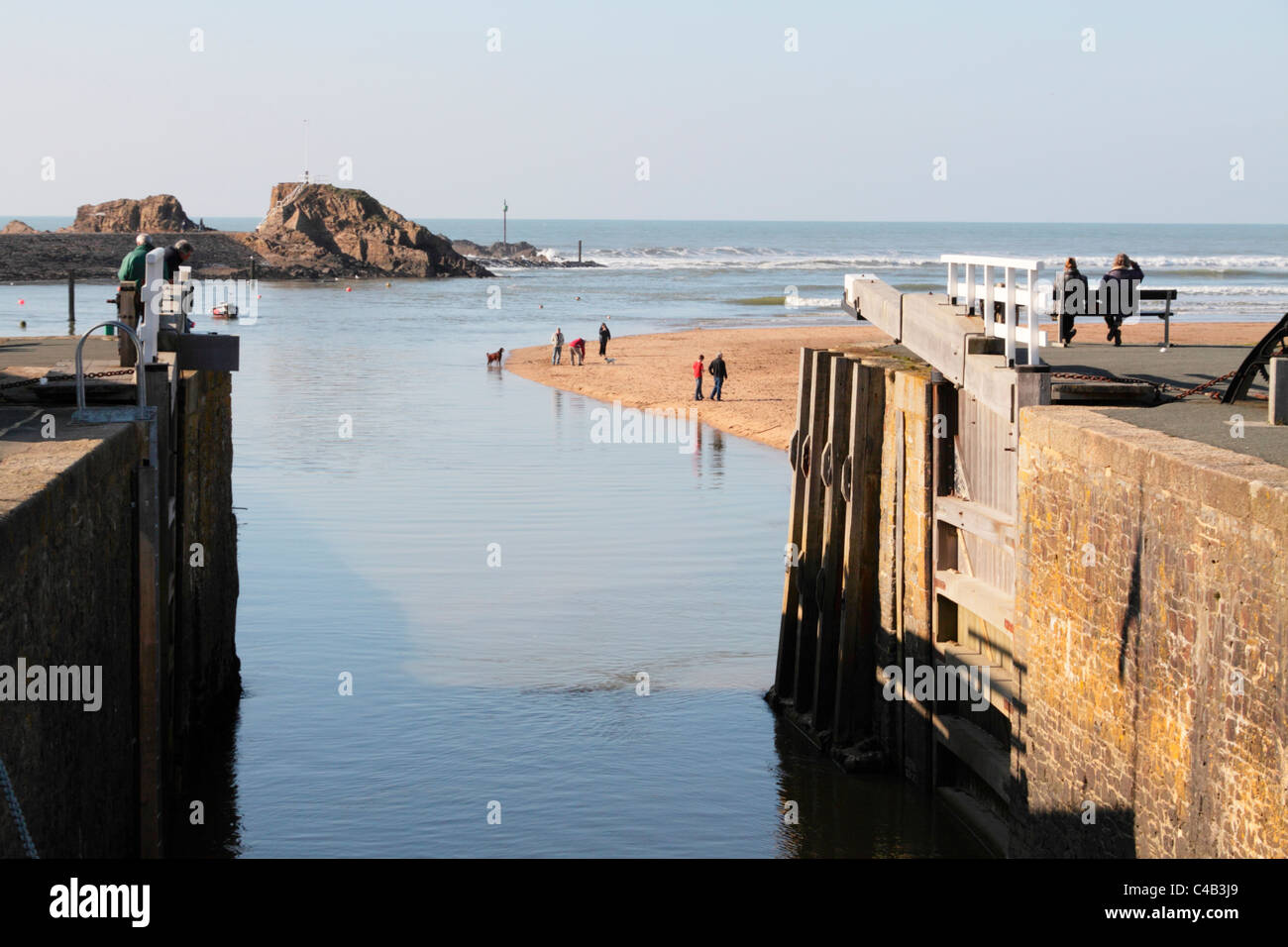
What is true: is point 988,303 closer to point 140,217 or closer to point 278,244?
point 278,244

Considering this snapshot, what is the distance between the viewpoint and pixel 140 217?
150 meters

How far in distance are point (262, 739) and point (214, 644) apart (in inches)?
56.9

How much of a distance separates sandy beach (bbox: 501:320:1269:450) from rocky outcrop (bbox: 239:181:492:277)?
225ft

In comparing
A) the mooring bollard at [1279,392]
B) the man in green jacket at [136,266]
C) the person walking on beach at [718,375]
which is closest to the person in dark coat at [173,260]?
the man in green jacket at [136,266]

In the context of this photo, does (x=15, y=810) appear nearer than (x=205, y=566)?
Yes

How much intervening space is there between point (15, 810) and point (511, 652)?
38.4 ft

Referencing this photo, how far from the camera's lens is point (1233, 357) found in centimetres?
1769

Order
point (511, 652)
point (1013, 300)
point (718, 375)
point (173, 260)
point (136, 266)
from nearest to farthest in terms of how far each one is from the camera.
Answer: point (1013, 300)
point (136, 266)
point (173, 260)
point (511, 652)
point (718, 375)

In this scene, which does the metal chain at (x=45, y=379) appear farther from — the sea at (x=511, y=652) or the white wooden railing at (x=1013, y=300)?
the white wooden railing at (x=1013, y=300)

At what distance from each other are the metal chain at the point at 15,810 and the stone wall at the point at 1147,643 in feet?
19.5

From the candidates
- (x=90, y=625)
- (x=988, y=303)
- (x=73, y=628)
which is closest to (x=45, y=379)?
(x=90, y=625)
